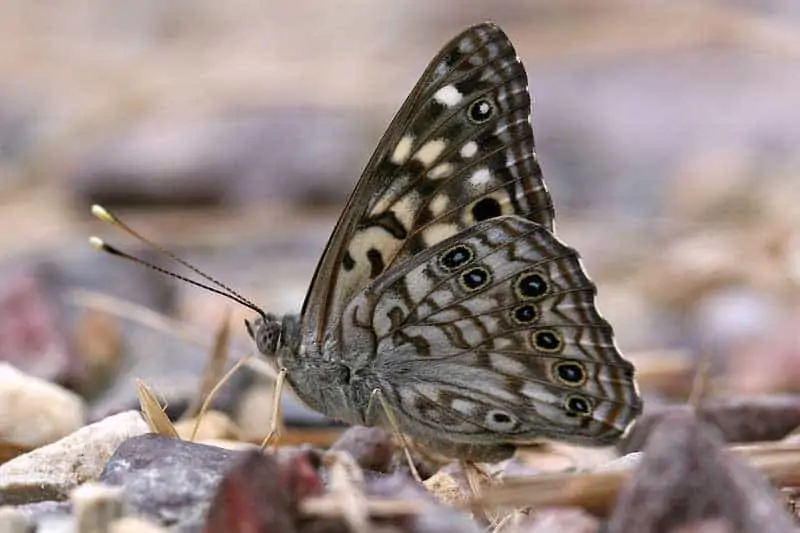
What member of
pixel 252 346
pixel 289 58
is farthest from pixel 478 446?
pixel 289 58

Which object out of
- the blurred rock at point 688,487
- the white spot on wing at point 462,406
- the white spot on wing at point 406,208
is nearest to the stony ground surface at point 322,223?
the blurred rock at point 688,487

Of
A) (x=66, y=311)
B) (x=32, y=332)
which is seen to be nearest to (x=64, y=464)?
(x=32, y=332)

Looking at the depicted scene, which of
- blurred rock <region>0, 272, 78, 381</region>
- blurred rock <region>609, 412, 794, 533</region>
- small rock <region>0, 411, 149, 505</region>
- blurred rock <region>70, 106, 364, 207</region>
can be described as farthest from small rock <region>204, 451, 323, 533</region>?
blurred rock <region>70, 106, 364, 207</region>

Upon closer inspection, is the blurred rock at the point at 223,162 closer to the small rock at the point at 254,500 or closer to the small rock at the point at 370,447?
the small rock at the point at 370,447

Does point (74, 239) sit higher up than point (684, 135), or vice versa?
point (684, 135)

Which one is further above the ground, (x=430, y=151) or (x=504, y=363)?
(x=430, y=151)

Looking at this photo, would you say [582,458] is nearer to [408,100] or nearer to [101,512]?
[408,100]

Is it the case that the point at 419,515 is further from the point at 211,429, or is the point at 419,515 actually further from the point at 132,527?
the point at 211,429
